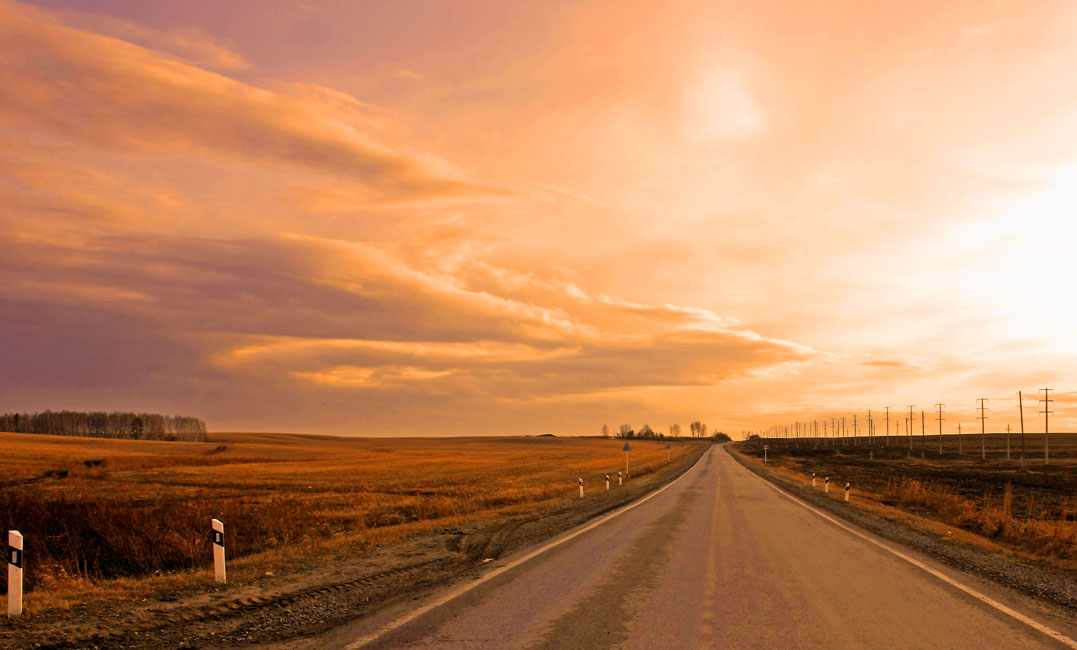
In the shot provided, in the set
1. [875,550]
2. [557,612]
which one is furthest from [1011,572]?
[557,612]

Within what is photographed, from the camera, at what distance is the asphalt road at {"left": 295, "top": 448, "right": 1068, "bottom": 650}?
7.08 m

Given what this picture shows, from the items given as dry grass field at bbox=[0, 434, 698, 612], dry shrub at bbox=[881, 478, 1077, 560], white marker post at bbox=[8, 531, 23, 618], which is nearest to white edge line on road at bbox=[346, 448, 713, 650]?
dry grass field at bbox=[0, 434, 698, 612]

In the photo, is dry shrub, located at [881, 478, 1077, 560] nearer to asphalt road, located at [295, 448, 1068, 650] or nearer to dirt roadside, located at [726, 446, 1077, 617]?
dirt roadside, located at [726, 446, 1077, 617]

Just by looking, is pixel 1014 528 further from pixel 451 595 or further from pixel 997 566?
pixel 451 595

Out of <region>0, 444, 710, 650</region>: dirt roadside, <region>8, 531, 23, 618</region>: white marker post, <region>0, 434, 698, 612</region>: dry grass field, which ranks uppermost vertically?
Answer: <region>8, 531, 23, 618</region>: white marker post

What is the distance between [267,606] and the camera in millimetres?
9273

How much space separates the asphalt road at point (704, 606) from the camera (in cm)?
708

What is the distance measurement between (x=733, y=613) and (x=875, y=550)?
23.0ft

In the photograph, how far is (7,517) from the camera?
16.7 metres

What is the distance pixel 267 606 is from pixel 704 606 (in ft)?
17.7

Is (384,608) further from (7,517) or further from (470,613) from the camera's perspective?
(7,517)

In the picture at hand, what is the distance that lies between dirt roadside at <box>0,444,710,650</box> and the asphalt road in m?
0.85

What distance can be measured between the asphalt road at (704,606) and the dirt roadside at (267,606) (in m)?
0.85

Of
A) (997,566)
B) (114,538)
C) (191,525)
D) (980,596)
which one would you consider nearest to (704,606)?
(980,596)
